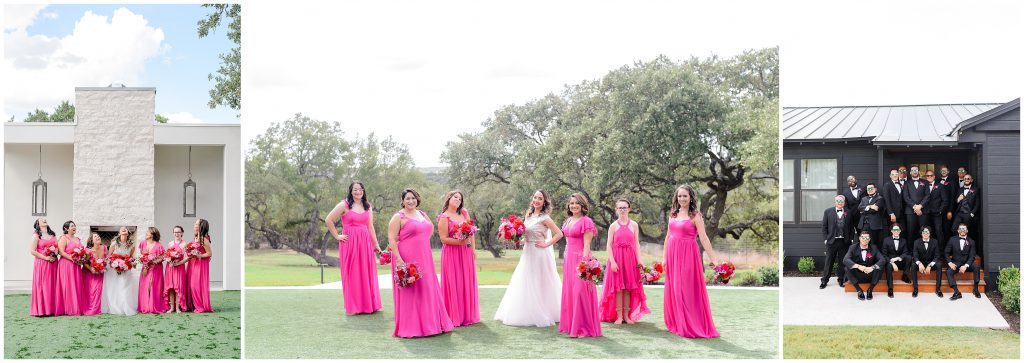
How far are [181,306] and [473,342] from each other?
465 cm

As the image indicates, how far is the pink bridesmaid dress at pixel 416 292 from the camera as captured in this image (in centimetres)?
712

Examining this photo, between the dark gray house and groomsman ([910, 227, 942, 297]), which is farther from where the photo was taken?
the dark gray house

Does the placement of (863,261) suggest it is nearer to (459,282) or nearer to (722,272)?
(722,272)

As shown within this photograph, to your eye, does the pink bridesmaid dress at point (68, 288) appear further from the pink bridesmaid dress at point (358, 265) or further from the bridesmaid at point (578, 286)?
the bridesmaid at point (578, 286)

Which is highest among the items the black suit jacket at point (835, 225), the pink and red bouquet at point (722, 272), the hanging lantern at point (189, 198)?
the hanging lantern at point (189, 198)

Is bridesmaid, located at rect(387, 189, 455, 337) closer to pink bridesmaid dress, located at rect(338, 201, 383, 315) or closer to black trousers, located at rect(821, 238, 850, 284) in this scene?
pink bridesmaid dress, located at rect(338, 201, 383, 315)

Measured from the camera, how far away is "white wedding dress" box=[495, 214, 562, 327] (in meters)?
7.93

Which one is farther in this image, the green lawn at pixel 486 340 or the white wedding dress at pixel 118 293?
the white wedding dress at pixel 118 293

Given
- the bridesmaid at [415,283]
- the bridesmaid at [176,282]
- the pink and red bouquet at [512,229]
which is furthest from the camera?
the bridesmaid at [176,282]

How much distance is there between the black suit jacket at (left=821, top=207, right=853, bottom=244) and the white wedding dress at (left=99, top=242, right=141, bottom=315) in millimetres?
8417

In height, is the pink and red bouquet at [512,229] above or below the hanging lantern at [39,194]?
below

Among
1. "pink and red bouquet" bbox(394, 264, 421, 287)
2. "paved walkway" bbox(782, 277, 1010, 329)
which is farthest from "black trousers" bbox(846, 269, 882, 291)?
"pink and red bouquet" bbox(394, 264, 421, 287)

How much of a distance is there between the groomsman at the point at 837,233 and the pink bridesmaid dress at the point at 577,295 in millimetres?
4689

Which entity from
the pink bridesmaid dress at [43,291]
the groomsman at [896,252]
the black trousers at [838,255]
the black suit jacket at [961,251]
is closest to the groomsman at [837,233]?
the black trousers at [838,255]
